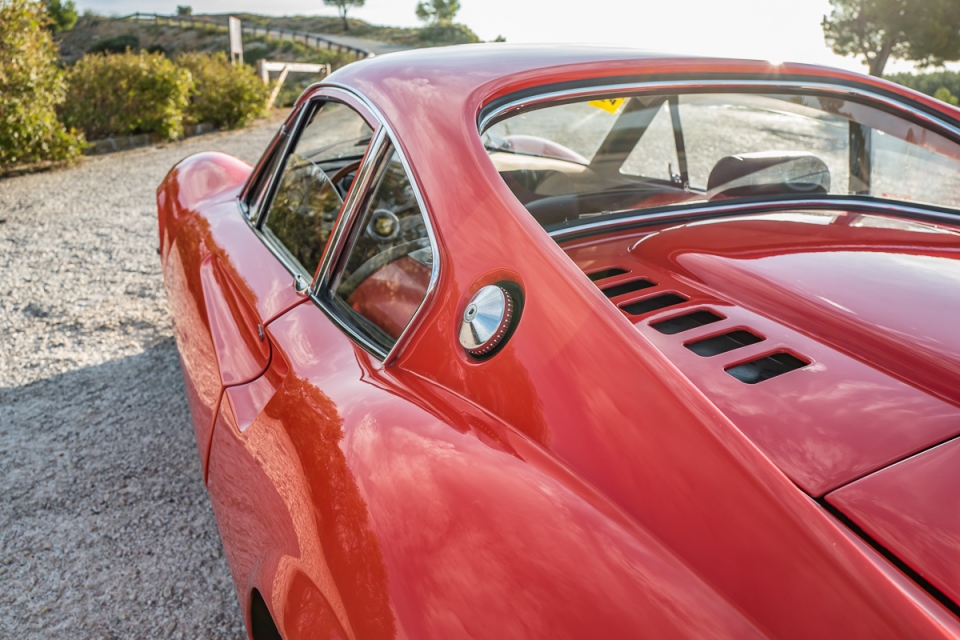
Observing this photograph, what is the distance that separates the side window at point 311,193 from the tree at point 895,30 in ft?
95.7

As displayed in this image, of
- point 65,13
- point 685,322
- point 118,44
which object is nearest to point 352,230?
point 685,322

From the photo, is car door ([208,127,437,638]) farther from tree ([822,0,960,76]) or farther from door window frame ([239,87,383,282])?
tree ([822,0,960,76])

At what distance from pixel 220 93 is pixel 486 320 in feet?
45.9

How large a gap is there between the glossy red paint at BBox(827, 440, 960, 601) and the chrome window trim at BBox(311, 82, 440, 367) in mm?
820

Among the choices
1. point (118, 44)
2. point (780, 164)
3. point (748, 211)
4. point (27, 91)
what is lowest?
point (118, 44)

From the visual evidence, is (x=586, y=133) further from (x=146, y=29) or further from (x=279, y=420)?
(x=146, y=29)

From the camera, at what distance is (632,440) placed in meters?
1.10

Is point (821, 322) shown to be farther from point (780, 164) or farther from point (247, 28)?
point (247, 28)

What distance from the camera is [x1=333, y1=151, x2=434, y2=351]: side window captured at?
5.62ft

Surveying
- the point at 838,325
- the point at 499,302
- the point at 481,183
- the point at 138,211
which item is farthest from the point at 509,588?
the point at 138,211

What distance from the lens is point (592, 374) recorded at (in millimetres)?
1170

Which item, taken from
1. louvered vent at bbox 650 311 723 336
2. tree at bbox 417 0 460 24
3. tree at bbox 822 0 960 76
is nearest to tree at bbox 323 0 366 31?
tree at bbox 417 0 460 24

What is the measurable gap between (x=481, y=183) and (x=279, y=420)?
71 centimetres

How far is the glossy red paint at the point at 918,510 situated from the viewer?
989 millimetres
